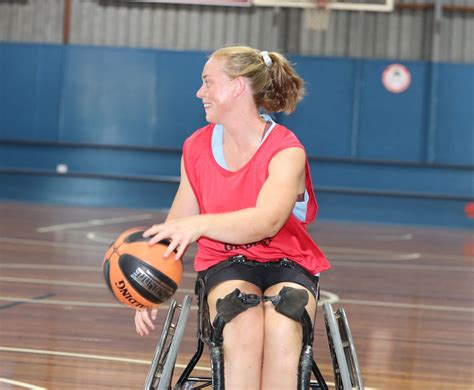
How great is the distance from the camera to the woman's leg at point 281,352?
2746 millimetres

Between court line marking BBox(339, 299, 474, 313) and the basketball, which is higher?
the basketball

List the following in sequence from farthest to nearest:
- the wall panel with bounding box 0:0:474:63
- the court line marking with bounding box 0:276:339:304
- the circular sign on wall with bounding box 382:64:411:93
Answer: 1. the wall panel with bounding box 0:0:474:63
2. the circular sign on wall with bounding box 382:64:411:93
3. the court line marking with bounding box 0:276:339:304

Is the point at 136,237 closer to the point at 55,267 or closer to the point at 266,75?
the point at 266,75

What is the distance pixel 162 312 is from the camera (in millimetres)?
5785

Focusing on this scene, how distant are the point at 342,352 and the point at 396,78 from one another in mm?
10476

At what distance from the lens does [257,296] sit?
9.29 ft

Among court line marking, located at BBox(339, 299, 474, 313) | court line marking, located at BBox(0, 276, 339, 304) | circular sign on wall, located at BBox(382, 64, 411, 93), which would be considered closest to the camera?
court line marking, located at BBox(339, 299, 474, 313)

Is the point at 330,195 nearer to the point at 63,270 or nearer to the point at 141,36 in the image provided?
the point at 141,36

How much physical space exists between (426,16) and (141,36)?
12.6 feet

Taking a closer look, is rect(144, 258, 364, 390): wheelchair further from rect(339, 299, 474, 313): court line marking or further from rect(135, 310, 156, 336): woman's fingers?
rect(339, 299, 474, 313): court line marking

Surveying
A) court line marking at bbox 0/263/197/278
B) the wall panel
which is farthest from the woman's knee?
the wall panel

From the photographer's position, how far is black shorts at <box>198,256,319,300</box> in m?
2.90

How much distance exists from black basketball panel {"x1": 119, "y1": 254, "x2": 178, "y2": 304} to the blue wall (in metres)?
10.1

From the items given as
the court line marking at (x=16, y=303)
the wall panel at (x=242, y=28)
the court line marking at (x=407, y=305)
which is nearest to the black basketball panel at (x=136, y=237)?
the court line marking at (x=16, y=303)
